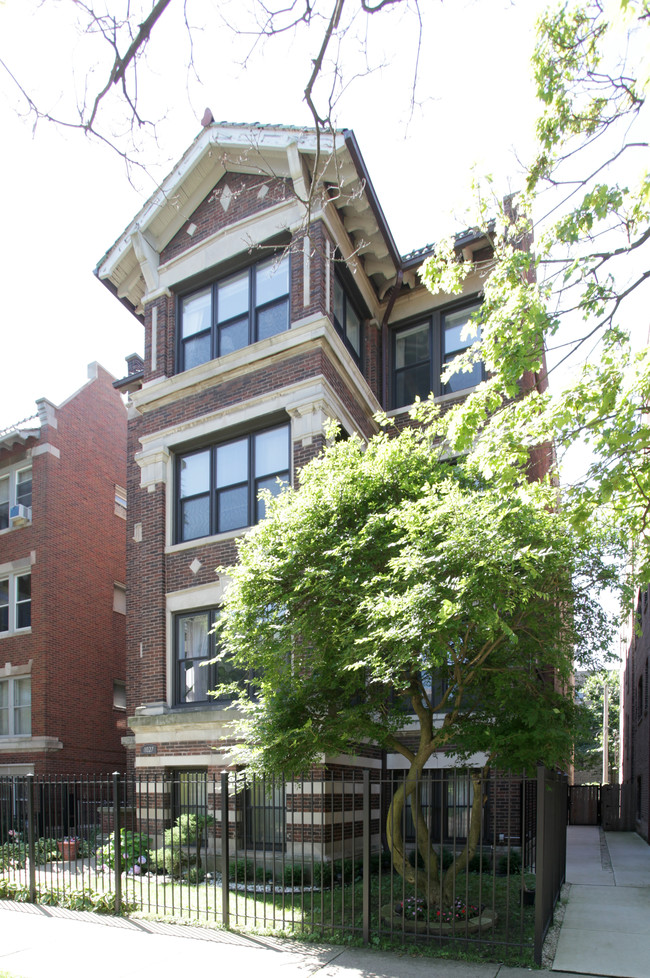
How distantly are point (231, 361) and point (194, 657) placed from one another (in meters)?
5.81

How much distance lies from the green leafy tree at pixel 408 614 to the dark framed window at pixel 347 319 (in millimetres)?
6326

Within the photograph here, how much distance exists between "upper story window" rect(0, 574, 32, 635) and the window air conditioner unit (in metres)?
1.57

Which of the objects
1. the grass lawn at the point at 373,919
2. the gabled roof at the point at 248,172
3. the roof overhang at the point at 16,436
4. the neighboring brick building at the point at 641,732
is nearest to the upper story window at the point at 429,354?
the gabled roof at the point at 248,172

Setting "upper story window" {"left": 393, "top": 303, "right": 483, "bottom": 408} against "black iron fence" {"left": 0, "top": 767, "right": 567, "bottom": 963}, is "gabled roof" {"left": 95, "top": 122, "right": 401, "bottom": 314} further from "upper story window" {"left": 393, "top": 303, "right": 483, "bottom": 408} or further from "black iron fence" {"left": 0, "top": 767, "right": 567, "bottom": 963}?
"black iron fence" {"left": 0, "top": 767, "right": 567, "bottom": 963}

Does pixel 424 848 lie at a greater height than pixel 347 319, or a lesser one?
lesser

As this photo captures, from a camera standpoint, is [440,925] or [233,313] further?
[233,313]

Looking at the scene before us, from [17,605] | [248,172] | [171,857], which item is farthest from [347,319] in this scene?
[17,605]

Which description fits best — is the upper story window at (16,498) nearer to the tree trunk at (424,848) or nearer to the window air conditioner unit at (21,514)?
the window air conditioner unit at (21,514)

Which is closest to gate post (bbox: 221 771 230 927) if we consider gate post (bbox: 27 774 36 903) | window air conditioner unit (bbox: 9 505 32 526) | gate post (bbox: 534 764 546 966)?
gate post (bbox: 27 774 36 903)

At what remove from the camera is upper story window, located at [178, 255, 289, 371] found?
48.5 feet

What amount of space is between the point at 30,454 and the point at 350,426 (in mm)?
11796

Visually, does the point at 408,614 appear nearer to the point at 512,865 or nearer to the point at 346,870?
the point at 346,870

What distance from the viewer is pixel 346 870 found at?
1128 centimetres

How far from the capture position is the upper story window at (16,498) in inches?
862
